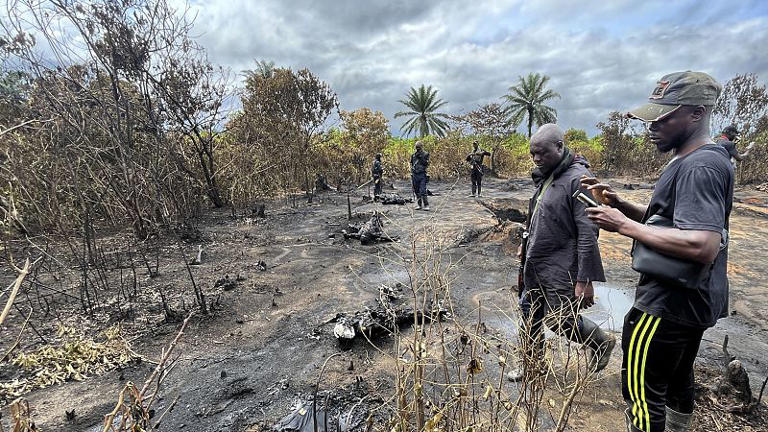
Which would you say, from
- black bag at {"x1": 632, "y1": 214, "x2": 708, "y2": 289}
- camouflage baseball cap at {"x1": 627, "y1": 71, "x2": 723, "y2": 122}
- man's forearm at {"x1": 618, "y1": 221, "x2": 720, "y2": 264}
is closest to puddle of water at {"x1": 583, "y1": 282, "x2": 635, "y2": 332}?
black bag at {"x1": 632, "y1": 214, "x2": 708, "y2": 289}

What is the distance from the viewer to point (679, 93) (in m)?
1.56

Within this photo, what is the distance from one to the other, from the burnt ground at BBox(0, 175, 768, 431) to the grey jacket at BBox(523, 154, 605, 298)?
276 mm

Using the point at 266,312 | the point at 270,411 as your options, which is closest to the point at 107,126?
the point at 266,312

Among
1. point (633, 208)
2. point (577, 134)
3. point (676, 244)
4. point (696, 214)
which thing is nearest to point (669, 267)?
point (676, 244)

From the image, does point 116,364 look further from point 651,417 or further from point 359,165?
point 359,165

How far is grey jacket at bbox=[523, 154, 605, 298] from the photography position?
221 centimetres

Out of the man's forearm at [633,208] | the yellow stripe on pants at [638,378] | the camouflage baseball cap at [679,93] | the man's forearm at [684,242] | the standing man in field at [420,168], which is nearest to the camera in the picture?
the man's forearm at [684,242]

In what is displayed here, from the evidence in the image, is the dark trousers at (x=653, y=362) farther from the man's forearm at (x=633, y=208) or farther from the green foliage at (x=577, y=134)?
the green foliage at (x=577, y=134)

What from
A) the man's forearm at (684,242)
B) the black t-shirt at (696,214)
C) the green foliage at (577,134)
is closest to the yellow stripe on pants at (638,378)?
the black t-shirt at (696,214)

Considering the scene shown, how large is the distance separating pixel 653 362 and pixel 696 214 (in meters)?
0.72

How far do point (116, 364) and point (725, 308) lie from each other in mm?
4374

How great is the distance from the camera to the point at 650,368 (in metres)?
1.68

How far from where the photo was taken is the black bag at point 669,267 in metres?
1.47

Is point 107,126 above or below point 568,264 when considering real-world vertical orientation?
above
